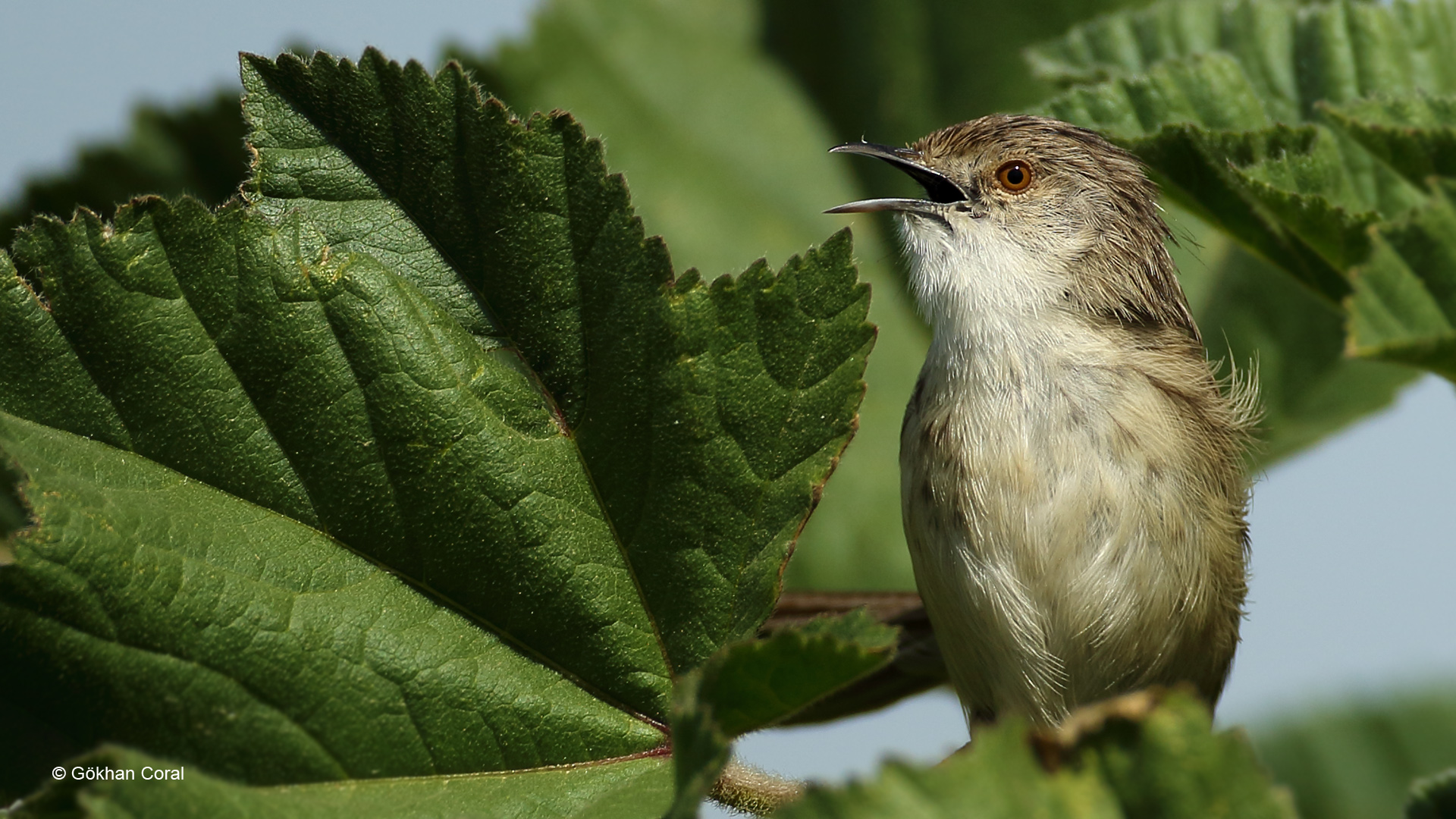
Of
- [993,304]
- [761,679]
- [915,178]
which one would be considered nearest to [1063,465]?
[993,304]

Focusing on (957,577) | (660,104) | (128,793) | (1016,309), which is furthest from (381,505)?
(660,104)

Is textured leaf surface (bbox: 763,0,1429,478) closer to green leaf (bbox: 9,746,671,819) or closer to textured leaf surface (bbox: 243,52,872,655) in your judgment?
textured leaf surface (bbox: 243,52,872,655)

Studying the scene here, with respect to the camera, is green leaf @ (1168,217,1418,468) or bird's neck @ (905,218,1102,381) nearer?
bird's neck @ (905,218,1102,381)

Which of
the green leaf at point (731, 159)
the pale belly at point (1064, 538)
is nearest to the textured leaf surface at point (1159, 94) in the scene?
the green leaf at point (731, 159)

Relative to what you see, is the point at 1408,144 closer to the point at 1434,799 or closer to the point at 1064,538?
the point at 1434,799

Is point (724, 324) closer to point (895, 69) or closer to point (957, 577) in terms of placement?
point (957, 577)

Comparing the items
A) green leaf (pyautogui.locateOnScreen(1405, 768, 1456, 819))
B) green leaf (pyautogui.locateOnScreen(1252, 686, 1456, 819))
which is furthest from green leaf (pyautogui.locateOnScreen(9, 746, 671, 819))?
green leaf (pyautogui.locateOnScreen(1252, 686, 1456, 819))
